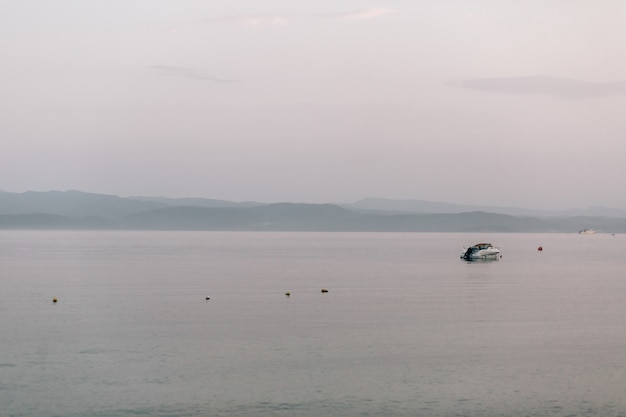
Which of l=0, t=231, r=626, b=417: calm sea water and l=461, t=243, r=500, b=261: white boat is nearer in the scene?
l=0, t=231, r=626, b=417: calm sea water

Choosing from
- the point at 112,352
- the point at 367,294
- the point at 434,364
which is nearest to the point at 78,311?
the point at 112,352

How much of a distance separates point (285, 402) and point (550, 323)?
33.6m

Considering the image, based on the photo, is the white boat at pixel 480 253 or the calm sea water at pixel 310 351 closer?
the calm sea water at pixel 310 351

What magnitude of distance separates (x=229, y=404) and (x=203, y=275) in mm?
84511

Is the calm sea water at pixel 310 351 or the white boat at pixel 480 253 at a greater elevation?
the white boat at pixel 480 253

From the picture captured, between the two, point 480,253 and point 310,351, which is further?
point 480,253

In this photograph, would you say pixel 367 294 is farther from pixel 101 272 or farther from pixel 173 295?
pixel 101 272

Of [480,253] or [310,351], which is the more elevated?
[480,253]

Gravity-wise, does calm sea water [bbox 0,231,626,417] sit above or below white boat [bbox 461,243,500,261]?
below

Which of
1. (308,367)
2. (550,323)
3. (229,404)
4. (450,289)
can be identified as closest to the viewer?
(229,404)

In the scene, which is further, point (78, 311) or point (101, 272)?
point (101, 272)

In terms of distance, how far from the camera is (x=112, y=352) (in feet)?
168

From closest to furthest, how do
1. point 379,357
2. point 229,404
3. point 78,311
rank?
point 229,404
point 379,357
point 78,311

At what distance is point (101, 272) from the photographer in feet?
421
